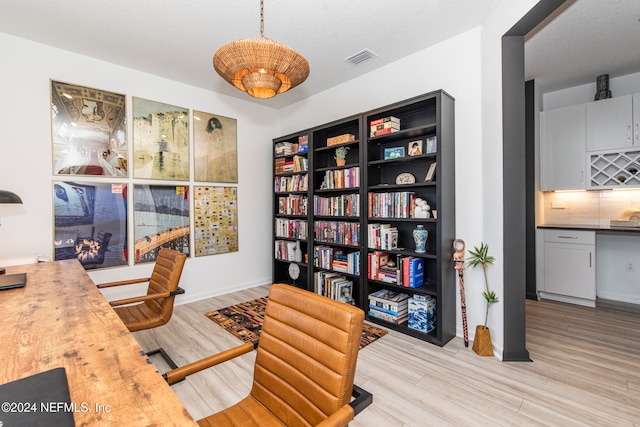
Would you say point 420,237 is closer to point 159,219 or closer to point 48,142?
point 159,219

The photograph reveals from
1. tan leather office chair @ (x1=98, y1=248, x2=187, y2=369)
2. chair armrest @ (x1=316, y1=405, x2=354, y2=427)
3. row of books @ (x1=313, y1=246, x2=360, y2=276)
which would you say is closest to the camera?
chair armrest @ (x1=316, y1=405, x2=354, y2=427)

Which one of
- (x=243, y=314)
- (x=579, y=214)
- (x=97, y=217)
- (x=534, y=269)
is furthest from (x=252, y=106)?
(x=579, y=214)

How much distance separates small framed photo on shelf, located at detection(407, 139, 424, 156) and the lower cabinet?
2.36 metres

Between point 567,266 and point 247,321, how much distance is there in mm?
3967

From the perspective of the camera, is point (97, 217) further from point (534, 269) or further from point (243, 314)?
point (534, 269)

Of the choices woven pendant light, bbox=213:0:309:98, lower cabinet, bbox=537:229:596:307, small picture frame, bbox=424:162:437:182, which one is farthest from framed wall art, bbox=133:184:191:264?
lower cabinet, bbox=537:229:596:307

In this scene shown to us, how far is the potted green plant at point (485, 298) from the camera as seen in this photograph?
237cm

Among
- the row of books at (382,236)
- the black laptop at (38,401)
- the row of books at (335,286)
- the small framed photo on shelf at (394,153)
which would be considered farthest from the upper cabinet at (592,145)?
the black laptop at (38,401)

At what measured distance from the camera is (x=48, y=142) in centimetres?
280

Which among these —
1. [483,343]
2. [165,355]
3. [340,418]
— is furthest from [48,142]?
[483,343]

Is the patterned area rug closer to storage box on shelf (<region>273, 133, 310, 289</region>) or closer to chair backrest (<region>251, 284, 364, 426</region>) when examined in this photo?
storage box on shelf (<region>273, 133, 310, 289</region>)

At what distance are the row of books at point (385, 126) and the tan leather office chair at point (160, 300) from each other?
2.17m

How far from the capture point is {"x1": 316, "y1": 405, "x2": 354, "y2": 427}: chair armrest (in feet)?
2.69

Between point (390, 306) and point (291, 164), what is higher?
point (291, 164)
